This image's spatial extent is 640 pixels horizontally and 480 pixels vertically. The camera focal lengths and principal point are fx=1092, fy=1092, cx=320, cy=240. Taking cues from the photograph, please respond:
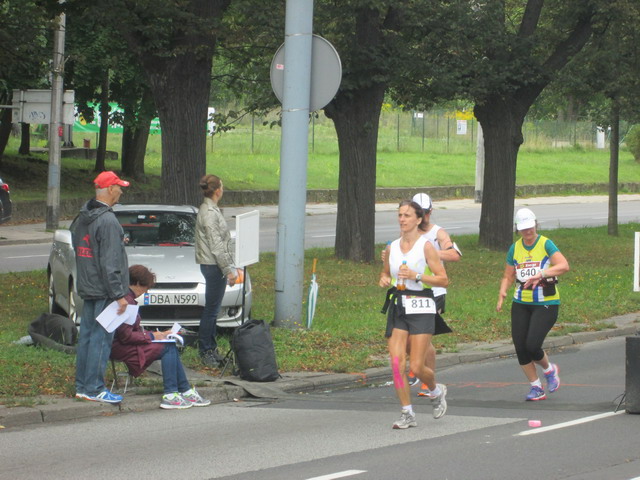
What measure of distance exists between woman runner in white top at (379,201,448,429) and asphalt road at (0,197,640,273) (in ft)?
43.6

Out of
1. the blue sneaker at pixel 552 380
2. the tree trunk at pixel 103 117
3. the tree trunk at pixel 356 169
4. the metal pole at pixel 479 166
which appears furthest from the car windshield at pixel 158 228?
the metal pole at pixel 479 166

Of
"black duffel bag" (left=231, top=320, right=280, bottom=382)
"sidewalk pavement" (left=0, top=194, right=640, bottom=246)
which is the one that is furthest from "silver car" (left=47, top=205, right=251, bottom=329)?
"sidewalk pavement" (left=0, top=194, right=640, bottom=246)

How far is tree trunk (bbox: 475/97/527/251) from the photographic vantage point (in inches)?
943

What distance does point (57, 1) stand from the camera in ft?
58.4

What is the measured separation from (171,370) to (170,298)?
2.85 metres

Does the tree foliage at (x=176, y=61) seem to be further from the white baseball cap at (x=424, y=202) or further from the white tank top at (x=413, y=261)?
the white tank top at (x=413, y=261)

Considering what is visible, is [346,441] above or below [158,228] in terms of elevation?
below

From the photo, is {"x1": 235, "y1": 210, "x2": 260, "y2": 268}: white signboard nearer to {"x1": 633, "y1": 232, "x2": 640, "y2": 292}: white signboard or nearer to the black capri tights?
the black capri tights

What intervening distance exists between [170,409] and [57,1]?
1055cm

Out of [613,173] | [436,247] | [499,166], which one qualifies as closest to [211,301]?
[436,247]

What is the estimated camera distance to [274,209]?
38906 mm

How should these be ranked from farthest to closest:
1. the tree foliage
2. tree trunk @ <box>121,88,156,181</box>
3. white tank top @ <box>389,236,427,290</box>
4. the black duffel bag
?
tree trunk @ <box>121,88,156,181</box> → the tree foliage → the black duffel bag → white tank top @ <box>389,236,427,290</box>

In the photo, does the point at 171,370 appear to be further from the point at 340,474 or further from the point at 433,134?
the point at 433,134

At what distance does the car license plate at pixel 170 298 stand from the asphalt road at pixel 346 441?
2437mm
